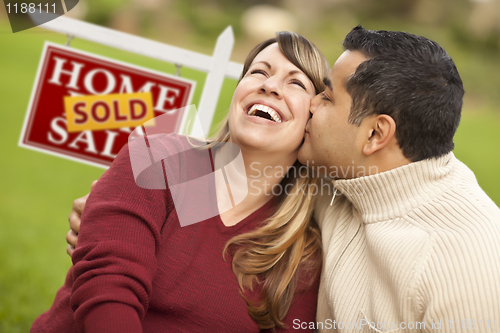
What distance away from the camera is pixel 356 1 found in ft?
51.4

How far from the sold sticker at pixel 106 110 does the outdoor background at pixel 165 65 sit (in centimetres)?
96

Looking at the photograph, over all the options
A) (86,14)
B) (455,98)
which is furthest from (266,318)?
(86,14)

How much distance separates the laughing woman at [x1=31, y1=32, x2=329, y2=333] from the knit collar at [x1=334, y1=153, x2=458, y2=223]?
10.2 inches

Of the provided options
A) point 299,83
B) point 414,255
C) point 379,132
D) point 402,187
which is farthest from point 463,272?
A: point 299,83

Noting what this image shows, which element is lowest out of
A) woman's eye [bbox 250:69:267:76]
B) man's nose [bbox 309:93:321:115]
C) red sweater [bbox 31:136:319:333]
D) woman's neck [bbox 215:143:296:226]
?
red sweater [bbox 31:136:319:333]

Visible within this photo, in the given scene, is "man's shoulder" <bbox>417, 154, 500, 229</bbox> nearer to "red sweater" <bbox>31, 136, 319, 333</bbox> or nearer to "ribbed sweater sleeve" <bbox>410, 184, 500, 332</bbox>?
"ribbed sweater sleeve" <bbox>410, 184, 500, 332</bbox>

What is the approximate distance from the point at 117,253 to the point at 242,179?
524mm

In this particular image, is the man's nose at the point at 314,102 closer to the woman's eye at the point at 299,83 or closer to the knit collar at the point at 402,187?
the woman's eye at the point at 299,83

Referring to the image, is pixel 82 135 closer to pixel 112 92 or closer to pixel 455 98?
pixel 112 92

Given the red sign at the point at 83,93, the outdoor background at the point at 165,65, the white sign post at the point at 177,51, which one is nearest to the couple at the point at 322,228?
the white sign post at the point at 177,51

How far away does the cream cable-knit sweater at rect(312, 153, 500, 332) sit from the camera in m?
1.02

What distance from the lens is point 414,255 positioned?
3.66ft

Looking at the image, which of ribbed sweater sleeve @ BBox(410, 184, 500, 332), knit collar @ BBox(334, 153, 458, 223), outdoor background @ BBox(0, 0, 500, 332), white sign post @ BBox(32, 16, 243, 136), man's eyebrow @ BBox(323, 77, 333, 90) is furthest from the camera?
outdoor background @ BBox(0, 0, 500, 332)

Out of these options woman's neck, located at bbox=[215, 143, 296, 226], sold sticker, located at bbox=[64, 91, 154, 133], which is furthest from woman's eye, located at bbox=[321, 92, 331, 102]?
sold sticker, located at bbox=[64, 91, 154, 133]
